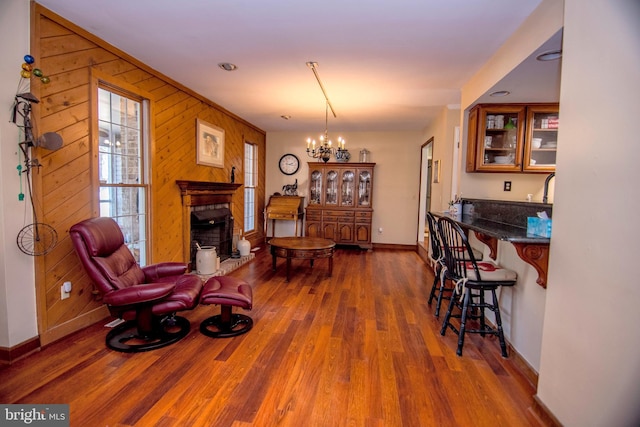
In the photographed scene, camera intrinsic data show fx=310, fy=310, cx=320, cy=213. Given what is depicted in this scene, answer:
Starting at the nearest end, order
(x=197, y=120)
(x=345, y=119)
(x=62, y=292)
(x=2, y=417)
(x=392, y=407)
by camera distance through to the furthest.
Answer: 1. (x=2, y=417)
2. (x=392, y=407)
3. (x=62, y=292)
4. (x=197, y=120)
5. (x=345, y=119)

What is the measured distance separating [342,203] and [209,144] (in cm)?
314

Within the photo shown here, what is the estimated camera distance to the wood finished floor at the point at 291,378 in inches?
70.2

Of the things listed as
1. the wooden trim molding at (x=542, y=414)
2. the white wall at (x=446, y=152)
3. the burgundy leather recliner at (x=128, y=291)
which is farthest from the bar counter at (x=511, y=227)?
the burgundy leather recliner at (x=128, y=291)

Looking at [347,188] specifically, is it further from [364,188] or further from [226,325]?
[226,325]

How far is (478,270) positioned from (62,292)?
342cm

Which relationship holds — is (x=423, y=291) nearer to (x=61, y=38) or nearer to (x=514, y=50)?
(x=514, y=50)

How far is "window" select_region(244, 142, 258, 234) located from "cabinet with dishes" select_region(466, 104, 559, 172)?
4473 millimetres

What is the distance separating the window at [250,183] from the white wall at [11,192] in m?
4.24

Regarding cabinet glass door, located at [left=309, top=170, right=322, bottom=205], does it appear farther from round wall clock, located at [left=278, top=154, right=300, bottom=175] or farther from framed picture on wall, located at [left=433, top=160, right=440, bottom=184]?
framed picture on wall, located at [left=433, top=160, right=440, bottom=184]

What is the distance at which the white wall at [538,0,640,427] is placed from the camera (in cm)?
125

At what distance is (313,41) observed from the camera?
9.29 ft

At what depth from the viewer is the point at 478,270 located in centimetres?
245

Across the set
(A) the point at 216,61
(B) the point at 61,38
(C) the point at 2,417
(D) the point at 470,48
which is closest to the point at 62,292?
(C) the point at 2,417

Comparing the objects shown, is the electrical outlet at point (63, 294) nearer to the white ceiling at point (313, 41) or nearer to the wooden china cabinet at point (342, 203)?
the white ceiling at point (313, 41)
